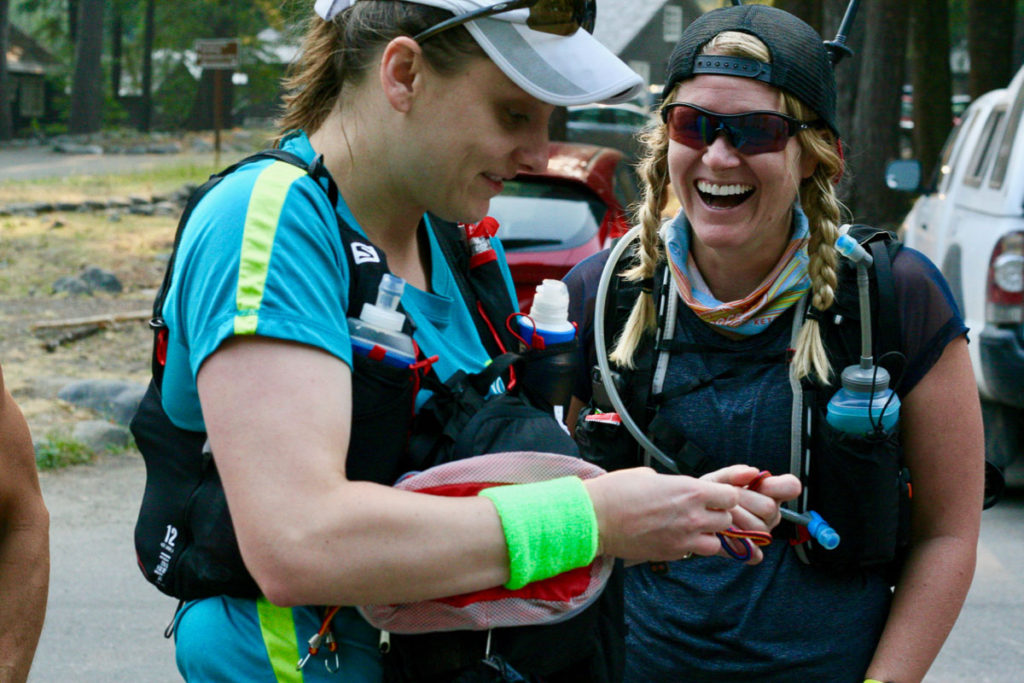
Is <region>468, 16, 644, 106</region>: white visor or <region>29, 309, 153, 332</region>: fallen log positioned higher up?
<region>468, 16, 644, 106</region>: white visor

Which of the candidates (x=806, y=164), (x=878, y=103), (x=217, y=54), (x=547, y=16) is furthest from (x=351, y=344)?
(x=217, y=54)

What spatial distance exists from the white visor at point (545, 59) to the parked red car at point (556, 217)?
477cm

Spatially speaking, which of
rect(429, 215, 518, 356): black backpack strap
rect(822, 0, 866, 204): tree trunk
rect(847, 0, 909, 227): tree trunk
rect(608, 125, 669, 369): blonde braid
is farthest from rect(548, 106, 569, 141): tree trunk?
rect(429, 215, 518, 356): black backpack strap

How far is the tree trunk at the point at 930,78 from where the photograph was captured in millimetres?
17656

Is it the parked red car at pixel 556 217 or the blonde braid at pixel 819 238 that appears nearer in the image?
the blonde braid at pixel 819 238

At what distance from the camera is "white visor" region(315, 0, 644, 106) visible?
1.74 metres

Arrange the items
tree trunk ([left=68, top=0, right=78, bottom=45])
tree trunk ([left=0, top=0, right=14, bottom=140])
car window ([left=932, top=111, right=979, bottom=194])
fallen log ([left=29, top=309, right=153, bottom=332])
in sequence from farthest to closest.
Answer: tree trunk ([left=68, top=0, right=78, bottom=45]) → tree trunk ([left=0, top=0, right=14, bottom=140]) → fallen log ([left=29, top=309, right=153, bottom=332]) → car window ([left=932, top=111, right=979, bottom=194])

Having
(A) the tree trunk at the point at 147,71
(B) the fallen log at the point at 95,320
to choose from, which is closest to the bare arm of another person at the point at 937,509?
(B) the fallen log at the point at 95,320

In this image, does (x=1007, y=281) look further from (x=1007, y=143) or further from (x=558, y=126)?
(x=558, y=126)

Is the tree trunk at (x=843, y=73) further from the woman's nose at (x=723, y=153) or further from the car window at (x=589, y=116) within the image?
the car window at (x=589, y=116)

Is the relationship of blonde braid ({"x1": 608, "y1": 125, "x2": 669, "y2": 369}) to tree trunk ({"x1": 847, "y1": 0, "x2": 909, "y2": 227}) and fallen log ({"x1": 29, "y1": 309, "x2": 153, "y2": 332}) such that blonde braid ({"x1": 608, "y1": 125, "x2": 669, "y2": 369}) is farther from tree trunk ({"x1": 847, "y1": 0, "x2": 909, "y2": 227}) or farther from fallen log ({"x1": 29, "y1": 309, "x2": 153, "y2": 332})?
tree trunk ({"x1": 847, "y1": 0, "x2": 909, "y2": 227})

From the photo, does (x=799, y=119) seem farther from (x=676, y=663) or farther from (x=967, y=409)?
(x=676, y=663)

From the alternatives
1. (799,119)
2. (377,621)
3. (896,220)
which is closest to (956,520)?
(799,119)

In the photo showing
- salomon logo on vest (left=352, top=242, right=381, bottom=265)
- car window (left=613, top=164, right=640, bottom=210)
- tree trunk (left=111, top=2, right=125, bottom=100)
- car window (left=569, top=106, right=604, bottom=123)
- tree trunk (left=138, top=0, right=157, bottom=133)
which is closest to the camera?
salomon logo on vest (left=352, top=242, right=381, bottom=265)
